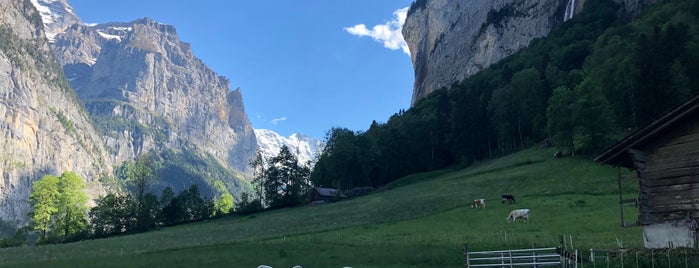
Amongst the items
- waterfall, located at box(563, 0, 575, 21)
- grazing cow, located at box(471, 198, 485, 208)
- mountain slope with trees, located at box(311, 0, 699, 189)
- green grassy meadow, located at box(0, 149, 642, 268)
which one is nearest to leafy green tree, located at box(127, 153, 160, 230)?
mountain slope with trees, located at box(311, 0, 699, 189)

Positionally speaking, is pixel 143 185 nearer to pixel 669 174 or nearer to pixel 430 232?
pixel 430 232

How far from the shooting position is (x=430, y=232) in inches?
1572

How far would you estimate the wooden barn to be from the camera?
57.5 ft

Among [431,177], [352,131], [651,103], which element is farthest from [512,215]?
[352,131]

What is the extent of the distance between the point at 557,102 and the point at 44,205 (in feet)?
328

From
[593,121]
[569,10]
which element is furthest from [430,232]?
[569,10]

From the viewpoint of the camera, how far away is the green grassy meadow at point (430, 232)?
30.8 metres

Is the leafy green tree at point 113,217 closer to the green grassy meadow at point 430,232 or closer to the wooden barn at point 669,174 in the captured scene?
the green grassy meadow at point 430,232

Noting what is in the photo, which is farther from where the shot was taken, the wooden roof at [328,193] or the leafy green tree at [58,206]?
the wooden roof at [328,193]

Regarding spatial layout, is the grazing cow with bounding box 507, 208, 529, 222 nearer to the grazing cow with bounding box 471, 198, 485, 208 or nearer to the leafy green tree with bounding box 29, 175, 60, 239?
the grazing cow with bounding box 471, 198, 485, 208

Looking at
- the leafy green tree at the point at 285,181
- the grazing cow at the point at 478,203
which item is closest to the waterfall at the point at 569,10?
the leafy green tree at the point at 285,181

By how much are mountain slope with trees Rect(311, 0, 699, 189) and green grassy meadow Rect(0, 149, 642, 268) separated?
37.9 feet

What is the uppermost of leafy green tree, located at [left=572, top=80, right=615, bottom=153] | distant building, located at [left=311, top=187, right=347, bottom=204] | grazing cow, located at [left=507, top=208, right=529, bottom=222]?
leafy green tree, located at [left=572, top=80, right=615, bottom=153]

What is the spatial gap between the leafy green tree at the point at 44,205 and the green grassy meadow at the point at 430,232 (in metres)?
55.8
